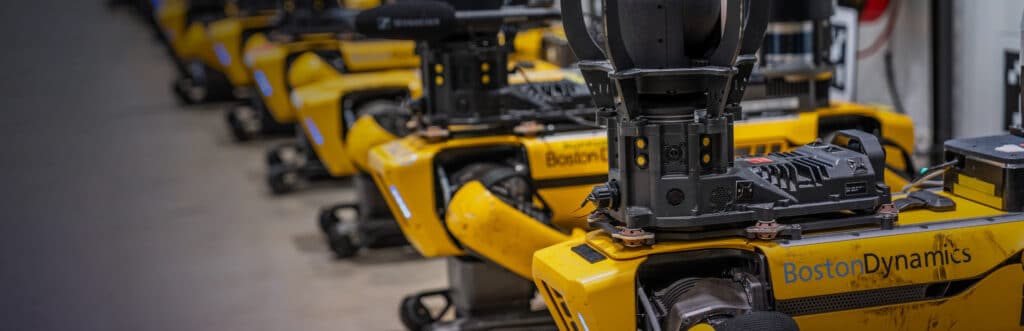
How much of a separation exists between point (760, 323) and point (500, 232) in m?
2.07

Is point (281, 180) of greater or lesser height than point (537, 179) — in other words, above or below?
below

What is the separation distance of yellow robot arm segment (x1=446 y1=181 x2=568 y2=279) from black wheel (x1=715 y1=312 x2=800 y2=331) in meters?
1.98

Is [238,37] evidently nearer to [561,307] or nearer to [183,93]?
[183,93]

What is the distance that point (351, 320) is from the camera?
711 cm

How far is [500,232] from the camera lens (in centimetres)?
551

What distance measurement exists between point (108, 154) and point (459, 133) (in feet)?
30.8

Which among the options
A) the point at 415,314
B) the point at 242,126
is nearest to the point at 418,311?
the point at 415,314

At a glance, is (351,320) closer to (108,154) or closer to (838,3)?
(838,3)

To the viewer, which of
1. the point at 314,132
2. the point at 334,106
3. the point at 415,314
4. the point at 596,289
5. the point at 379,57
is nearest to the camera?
the point at 596,289

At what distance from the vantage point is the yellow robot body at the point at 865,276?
387 centimetres

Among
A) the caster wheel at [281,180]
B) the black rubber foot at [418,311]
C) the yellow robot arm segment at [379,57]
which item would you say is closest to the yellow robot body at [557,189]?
the black rubber foot at [418,311]

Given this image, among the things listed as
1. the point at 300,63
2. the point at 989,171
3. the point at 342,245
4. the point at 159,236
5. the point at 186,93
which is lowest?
the point at 159,236

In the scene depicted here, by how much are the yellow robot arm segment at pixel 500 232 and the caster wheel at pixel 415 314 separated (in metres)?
1.01

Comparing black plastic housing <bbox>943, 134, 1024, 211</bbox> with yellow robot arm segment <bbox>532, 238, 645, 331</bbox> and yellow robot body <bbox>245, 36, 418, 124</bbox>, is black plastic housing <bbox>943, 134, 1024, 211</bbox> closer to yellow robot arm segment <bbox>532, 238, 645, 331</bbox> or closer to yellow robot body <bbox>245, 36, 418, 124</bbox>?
yellow robot arm segment <bbox>532, 238, 645, 331</bbox>
